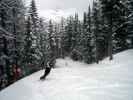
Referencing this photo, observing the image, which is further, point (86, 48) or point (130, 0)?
point (86, 48)

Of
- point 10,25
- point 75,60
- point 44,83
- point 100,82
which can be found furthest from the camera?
point 75,60

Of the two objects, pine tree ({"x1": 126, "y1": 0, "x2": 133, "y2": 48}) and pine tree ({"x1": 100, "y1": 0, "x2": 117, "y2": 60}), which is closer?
pine tree ({"x1": 100, "y1": 0, "x2": 117, "y2": 60})

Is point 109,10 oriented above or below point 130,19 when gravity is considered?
above

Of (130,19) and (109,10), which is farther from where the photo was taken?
(130,19)

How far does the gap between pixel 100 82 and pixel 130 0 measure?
861 inches

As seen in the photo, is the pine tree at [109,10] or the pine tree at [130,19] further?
the pine tree at [130,19]

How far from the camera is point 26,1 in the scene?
15.5 m

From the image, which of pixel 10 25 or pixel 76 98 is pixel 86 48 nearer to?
pixel 10 25

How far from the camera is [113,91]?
9922 mm

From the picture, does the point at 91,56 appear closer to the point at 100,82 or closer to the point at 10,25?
the point at 10,25

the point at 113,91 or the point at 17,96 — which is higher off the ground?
the point at 113,91

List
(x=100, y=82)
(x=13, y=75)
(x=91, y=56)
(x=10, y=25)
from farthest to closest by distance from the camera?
(x=91, y=56)
(x=10, y=25)
(x=13, y=75)
(x=100, y=82)

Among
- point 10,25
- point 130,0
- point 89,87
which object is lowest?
point 89,87

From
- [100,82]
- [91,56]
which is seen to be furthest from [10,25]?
[91,56]
